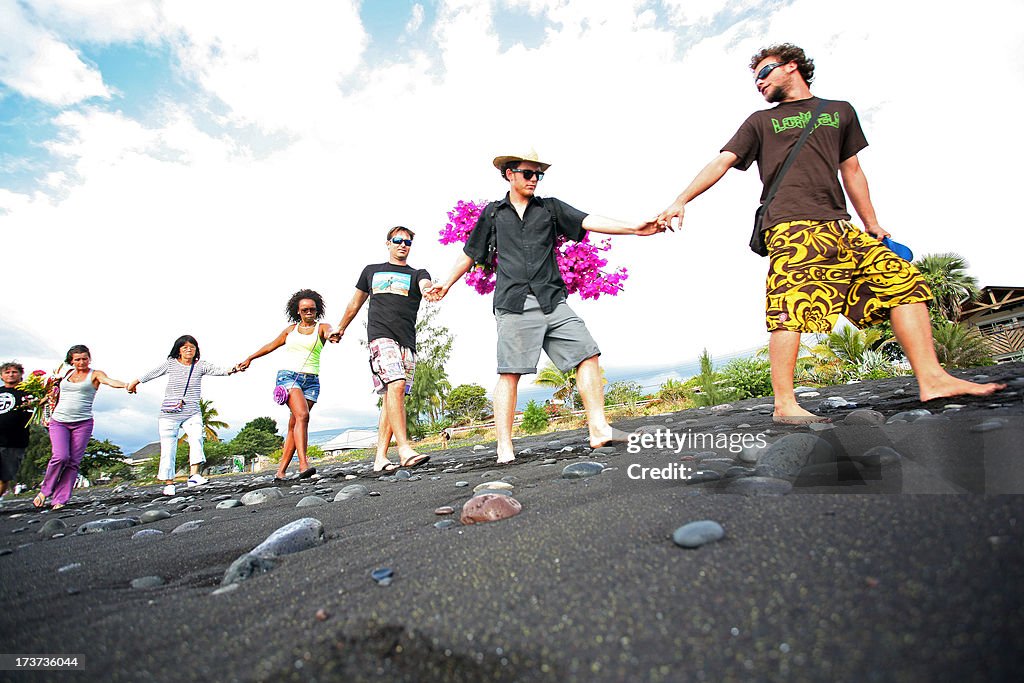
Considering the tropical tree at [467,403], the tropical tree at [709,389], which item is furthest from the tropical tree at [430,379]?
the tropical tree at [709,389]

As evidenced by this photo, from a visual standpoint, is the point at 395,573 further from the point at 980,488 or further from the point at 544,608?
the point at 980,488

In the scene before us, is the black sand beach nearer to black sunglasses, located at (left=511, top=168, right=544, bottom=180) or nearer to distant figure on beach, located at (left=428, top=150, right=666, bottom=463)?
distant figure on beach, located at (left=428, top=150, right=666, bottom=463)

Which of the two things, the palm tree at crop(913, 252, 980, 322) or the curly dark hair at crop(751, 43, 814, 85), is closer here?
the curly dark hair at crop(751, 43, 814, 85)

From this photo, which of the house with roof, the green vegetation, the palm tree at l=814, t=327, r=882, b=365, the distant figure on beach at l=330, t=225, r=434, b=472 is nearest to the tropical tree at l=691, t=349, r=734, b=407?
the green vegetation

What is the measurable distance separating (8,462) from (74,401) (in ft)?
6.56

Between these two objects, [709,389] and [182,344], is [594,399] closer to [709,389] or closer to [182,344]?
[182,344]

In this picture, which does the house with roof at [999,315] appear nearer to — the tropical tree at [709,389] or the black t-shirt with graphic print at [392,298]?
the tropical tree at [709,389]

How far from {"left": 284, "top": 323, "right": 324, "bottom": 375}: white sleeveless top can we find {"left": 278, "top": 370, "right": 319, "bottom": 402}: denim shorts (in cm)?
5

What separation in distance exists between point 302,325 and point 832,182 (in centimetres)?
529

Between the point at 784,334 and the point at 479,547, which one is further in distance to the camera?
the point at 784,334

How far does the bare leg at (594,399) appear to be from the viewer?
3.40m

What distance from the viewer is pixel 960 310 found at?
2573cm

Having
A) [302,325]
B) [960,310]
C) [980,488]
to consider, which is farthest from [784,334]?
[960,310]

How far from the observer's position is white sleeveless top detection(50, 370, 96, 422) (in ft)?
17.3
